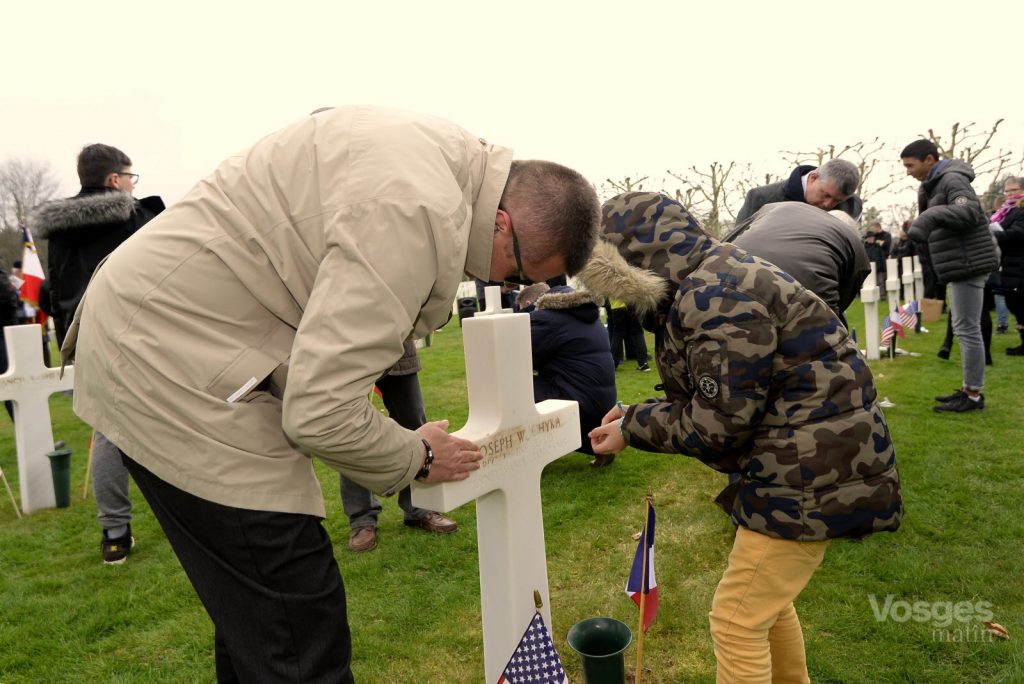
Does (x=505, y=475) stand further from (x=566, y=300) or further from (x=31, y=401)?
(x=31, y=401)

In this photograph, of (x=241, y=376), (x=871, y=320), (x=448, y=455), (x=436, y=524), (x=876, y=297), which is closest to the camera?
(x=241, y=376)

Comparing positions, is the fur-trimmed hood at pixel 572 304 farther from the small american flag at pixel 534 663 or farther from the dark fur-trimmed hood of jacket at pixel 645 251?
the small american flag at pixel 534 663

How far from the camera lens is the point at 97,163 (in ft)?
13.2

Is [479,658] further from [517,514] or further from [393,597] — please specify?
[517,514]

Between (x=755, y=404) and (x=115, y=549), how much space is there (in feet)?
12.9

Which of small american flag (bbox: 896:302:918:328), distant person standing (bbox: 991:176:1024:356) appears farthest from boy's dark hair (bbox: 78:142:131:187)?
distant person standing (bbox: 991:176:1024:356)

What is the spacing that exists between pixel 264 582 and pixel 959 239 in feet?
20.0

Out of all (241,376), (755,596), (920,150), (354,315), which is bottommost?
(755,596)

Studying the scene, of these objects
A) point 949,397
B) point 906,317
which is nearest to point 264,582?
point 949,397

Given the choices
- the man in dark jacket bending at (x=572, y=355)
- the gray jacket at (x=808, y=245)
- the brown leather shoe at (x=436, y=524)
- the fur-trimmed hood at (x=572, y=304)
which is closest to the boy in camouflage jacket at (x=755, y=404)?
the gray jacket at (x=808, y=245)

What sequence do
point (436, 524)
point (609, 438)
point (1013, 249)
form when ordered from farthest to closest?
point (1013, 249) → point (436, 524) → point (609, 438)

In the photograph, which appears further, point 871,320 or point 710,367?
point 871,320

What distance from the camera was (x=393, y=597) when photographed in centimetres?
341

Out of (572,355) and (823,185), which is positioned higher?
(823,185)
